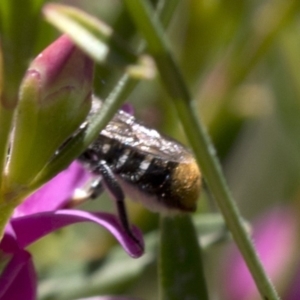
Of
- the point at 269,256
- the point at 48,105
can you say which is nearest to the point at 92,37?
the point at 48,105

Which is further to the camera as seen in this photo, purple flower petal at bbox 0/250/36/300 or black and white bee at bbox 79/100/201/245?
black and white bee at bbox 79/100/201/245

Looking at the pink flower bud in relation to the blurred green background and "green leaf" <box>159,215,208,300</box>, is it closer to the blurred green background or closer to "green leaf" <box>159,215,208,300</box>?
"green leaf" <box>159,215,208,300</box>

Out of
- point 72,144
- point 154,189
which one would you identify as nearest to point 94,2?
point 154,189

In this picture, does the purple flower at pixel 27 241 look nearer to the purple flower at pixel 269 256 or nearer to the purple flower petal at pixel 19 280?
the purple flower petal at pixel 19 280

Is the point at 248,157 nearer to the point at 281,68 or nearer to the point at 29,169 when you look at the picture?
the point at 281,68

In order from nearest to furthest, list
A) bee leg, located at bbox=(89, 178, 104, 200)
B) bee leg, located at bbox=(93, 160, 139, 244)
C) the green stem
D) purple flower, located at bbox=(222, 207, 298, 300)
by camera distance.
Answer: the green stem < bee leg, located at bbox=(93, 160, 139, 244) < bee leg, located at bbox=(89, 178, 104, 200) < purple flower, located at bbox=(222, 207, 298, 300)

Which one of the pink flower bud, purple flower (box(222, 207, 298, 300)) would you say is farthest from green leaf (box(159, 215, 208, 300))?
purple flower (box(222, 207, 298, 300))

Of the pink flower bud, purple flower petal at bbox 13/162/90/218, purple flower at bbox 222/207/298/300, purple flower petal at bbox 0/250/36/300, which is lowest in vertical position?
purple flower at bbox 222/207/298/300
